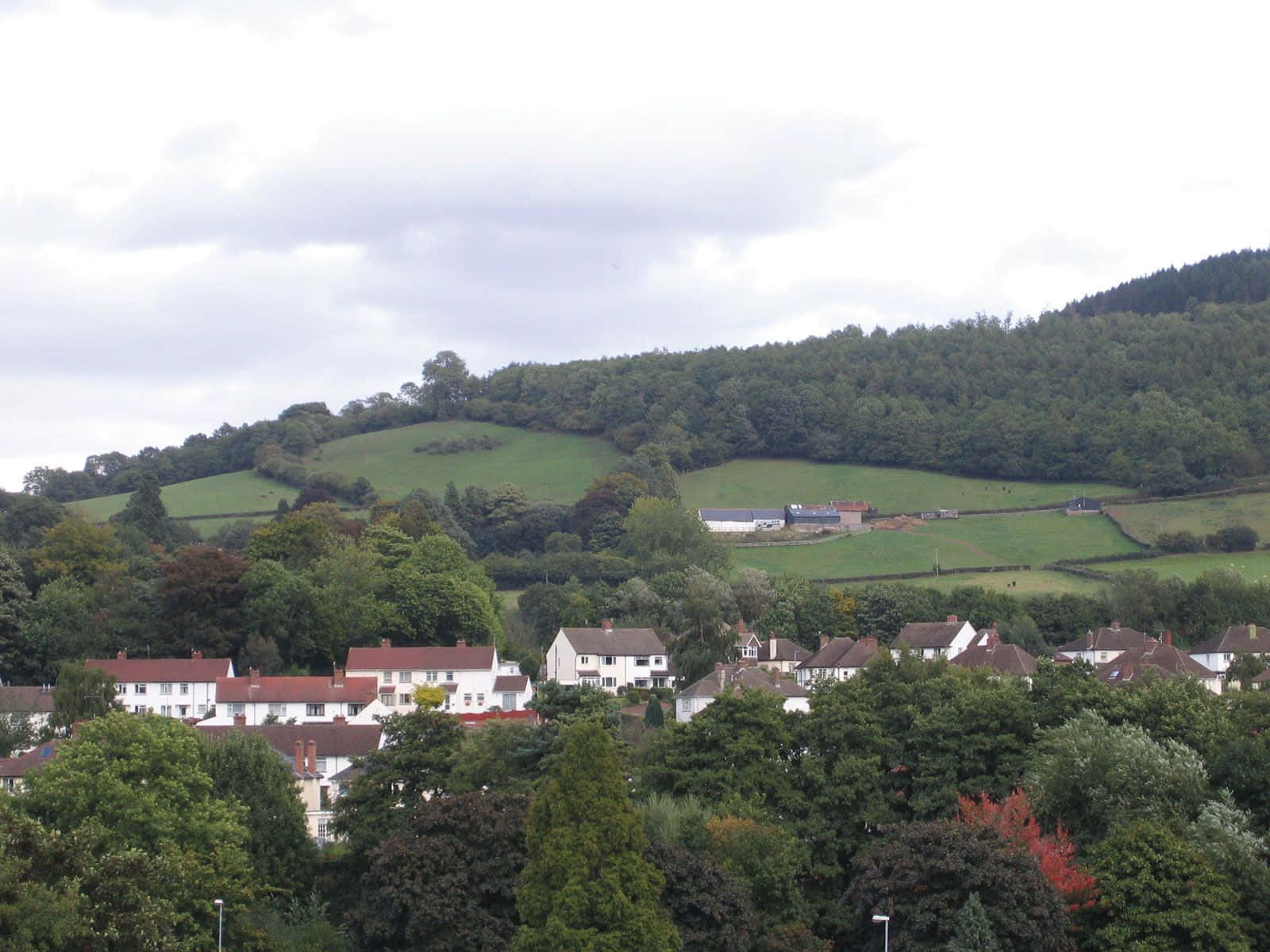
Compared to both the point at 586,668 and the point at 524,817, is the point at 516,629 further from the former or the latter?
the point at 524,817

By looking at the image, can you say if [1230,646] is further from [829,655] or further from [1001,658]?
[829,655]

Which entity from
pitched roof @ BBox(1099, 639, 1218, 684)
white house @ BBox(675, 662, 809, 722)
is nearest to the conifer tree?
white house @ BBox(675, 662, 809, 722)

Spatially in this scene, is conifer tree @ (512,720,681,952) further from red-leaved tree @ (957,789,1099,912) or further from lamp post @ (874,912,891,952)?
red-leaved tree @ (957,789,1099,912)

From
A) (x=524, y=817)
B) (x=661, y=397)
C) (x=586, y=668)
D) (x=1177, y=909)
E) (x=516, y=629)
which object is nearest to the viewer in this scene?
(x=1177, y=909)

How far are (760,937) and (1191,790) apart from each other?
12.0 meters

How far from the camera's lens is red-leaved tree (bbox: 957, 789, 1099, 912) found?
37.0 metres

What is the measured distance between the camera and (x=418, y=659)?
243ft

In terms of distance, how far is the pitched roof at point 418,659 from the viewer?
73750 millimetres

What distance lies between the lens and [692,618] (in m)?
80.8

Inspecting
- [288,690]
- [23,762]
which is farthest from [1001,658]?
[23,762]

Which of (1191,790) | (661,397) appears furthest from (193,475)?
(1191,790)

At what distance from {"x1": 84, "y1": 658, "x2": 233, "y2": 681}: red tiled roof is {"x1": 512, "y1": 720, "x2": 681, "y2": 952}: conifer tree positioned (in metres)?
39.5

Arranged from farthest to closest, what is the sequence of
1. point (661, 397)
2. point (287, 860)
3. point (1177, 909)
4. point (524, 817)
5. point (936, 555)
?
point (661, 397)
point (936, 555)
point (287, 860)
point (524, 817)
point (1177, 909)

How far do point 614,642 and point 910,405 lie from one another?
2662 inches
